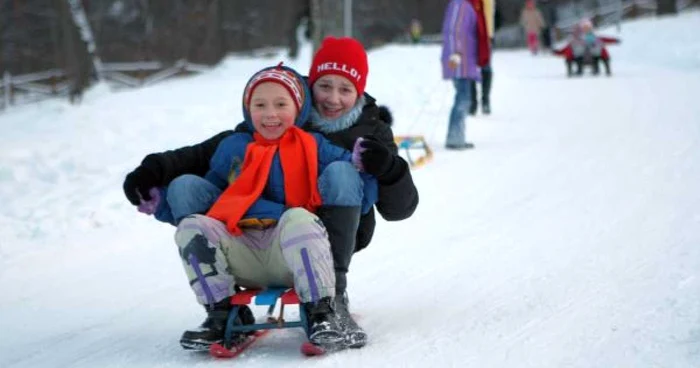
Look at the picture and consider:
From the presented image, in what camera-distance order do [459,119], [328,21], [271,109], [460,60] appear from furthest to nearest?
[328,21] < [460,60] < [459,119] < [271,109]

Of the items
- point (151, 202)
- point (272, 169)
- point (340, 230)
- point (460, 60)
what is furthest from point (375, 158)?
point (460, 60)

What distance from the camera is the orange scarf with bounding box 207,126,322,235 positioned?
305 centimetres

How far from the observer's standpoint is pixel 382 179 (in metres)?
3.00

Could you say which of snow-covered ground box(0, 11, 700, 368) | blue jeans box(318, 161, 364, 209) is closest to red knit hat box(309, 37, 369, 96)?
blue jeans box(318, 161, 364, 209)

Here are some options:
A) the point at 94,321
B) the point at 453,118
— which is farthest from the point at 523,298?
the point at 453,118

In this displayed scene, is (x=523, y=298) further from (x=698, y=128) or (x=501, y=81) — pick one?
(x=501, y=81)

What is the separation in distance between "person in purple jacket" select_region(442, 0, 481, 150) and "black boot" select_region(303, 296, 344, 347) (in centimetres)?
550

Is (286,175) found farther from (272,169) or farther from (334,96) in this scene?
(334,96)

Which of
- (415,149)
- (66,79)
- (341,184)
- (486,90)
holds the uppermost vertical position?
(341,184)

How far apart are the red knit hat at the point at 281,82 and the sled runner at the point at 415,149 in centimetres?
386

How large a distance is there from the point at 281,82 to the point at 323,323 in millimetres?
865

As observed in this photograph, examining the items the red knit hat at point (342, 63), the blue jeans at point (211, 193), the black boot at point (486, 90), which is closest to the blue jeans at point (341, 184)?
the blue jeans at point (211, 193)

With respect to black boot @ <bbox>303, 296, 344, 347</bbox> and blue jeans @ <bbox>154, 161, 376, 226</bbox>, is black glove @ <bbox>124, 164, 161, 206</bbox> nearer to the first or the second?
blue jeans @ <bbox>154, 161, 376, 226</bbox>

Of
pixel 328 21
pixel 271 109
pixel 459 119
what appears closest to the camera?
pixel 271 109
